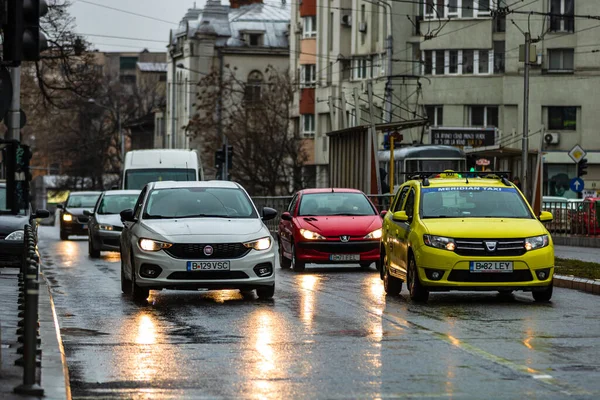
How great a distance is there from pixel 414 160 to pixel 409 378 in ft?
132

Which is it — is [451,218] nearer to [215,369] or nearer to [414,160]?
[215,369]

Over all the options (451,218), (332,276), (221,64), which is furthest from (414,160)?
(221,64)

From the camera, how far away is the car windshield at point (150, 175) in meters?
40.2

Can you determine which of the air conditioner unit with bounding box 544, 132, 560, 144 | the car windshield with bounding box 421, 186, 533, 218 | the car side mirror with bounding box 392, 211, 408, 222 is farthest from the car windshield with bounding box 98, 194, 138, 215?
the air conditioner unit with bounding box 544, 132, 560, 144

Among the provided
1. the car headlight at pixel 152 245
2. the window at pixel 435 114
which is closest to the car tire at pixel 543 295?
the car headlight at pixel 152 245

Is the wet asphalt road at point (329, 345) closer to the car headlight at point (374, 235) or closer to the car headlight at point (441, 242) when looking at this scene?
the car headlight at point (441, 242)

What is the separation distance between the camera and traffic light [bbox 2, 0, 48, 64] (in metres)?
10.9

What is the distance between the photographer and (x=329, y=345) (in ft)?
41.1

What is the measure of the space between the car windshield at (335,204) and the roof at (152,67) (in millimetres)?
136370

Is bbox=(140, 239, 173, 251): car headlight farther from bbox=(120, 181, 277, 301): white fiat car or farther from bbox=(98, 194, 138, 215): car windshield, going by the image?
bbox=(98, 194, 138, 215): car windshield

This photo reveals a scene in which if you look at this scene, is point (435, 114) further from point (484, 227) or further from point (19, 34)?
point (19, 34)

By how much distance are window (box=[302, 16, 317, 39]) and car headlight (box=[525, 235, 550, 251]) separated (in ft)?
225

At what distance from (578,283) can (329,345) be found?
8776mm

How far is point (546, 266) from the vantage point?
1719cm
